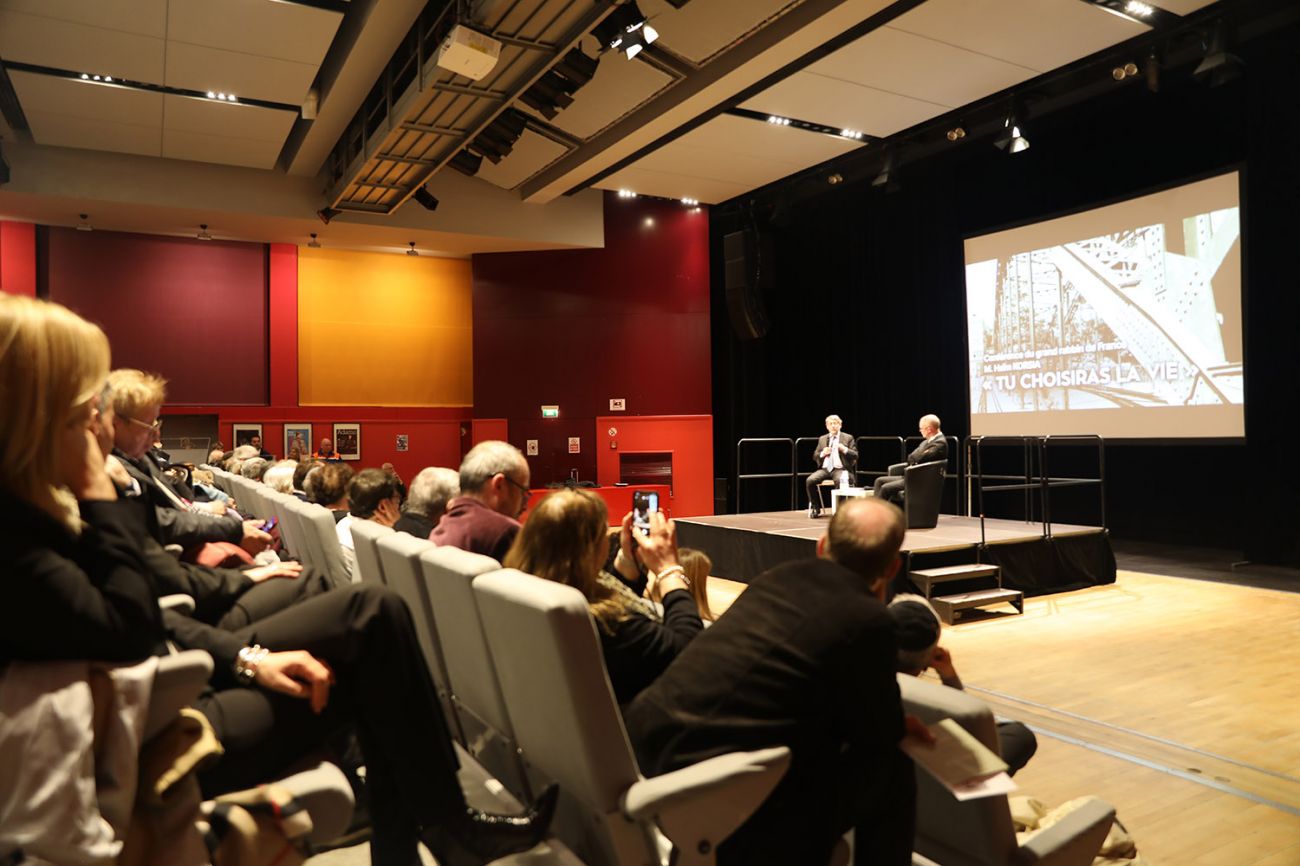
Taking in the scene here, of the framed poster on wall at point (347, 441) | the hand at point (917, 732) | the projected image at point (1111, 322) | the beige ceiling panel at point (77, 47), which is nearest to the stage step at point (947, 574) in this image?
the projected image at point (1111, 322)

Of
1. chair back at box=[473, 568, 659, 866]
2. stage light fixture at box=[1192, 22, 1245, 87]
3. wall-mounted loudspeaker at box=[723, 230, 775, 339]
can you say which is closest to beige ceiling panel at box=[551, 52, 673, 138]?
wall-mounted loudspeaker at box=[723, 230, 775, 339]

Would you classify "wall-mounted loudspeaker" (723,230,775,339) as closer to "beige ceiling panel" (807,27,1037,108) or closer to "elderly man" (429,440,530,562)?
"beige ceiling panel" (807,27,1037,108)

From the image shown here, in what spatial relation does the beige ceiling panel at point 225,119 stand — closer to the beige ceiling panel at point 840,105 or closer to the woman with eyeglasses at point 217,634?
the beige ceiling panel at point 840,105

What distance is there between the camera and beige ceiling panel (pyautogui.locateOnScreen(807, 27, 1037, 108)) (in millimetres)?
6848

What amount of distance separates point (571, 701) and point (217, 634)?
0.70 m

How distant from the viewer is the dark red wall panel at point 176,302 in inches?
396

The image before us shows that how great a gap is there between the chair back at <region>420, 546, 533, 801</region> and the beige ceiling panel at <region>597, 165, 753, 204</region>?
27.7ft

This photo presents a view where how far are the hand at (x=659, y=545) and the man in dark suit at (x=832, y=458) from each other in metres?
6.77

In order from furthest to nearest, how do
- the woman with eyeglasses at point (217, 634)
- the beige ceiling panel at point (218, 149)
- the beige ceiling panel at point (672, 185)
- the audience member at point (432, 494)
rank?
the beige ceiling panel at point (672, 185)
the beige ceiling panel at point (218, 149)
the audience member at point (432, 494)
the woman with eyeglasses at point (217, 634)

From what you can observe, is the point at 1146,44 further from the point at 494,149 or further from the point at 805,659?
the point at 805,659

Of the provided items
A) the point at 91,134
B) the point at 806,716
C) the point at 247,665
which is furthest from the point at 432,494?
the point at 91,134

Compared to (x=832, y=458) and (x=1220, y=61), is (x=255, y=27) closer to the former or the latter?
(x=832, y=458)

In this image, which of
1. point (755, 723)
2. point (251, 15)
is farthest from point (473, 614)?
point (251, 15)

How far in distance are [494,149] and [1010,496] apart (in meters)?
6.88
